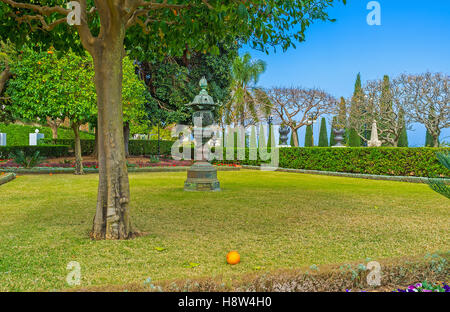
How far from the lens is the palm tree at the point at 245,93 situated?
3431 cm

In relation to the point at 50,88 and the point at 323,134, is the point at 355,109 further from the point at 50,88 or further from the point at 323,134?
the point at 50,88

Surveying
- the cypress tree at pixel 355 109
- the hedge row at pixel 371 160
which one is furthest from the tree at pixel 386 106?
the hedge row at pixel 371 160

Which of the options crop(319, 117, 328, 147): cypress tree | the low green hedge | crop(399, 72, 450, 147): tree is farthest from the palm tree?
the low green hedge

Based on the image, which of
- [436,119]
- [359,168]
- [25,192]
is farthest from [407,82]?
[25,192]

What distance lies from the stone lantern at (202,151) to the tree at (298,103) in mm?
22340

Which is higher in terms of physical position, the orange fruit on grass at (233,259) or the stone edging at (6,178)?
the stone edging at (6,178)

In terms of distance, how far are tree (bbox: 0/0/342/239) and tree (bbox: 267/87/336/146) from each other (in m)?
26.3

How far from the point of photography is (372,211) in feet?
23.0

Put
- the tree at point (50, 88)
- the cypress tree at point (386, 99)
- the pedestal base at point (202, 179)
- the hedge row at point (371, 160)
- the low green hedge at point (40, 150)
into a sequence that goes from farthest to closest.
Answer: the cypress tree at point (386, 99) < the low green hedge at point (40, 150) < the tree at point (50, 88) < the hedge row at point (371, 160) < the pedestal base at point (202, 179)

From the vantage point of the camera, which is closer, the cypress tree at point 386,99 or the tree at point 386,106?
the tree at point 386,106

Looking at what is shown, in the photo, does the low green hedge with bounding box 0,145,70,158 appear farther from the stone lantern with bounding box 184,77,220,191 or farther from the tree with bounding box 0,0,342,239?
the tree with bounding box 0,0,342,239

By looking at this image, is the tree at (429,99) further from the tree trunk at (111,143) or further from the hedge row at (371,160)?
the tree trunk at (111,143)
